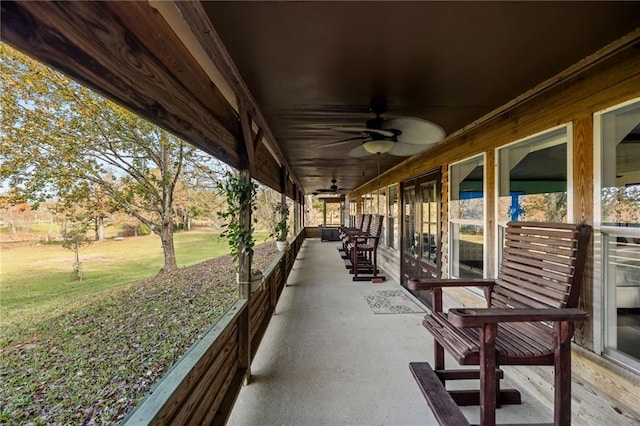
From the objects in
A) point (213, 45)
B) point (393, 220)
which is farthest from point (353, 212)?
point (213, 45)

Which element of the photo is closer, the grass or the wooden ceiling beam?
the wooden ceiling beam

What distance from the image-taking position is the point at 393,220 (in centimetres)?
674

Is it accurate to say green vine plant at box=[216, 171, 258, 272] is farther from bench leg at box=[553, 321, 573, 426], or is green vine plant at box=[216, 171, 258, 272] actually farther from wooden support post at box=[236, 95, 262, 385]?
bench leg at box=[553, 321, 573, 426]

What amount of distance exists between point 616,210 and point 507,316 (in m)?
1.02

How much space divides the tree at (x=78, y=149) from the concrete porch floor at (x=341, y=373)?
2157mm

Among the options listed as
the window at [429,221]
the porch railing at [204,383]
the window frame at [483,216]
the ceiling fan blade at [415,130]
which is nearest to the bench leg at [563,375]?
the window frame at [483,216]

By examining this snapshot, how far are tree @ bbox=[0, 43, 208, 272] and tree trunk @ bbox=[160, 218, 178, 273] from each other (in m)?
0.02

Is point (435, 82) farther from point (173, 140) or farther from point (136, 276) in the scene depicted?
point (173, 140)

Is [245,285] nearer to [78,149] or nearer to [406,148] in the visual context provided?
[406,148]

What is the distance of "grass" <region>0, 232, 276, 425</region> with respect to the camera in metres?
1.72

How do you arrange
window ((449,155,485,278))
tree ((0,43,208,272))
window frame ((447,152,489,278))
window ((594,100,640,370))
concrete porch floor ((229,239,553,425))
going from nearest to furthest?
1. window ((594,100,640,370))
2. concrete porch floor ((229,239,553,425))
3. tree ((0,43,208,272))
4. window frame ((447,152,489,278))
5. window ((449,155,485,278))

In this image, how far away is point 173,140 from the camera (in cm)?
511

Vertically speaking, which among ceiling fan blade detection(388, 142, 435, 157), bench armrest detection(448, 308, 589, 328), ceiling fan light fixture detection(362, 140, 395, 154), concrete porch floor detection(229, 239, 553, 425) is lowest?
concrete porch floor detection(229, 239, 553, 425)

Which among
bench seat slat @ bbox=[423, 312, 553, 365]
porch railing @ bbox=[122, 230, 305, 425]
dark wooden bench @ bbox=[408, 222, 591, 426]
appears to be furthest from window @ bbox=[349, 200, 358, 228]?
bench seat slat @ bbox=[423, 312, 553, 365]
